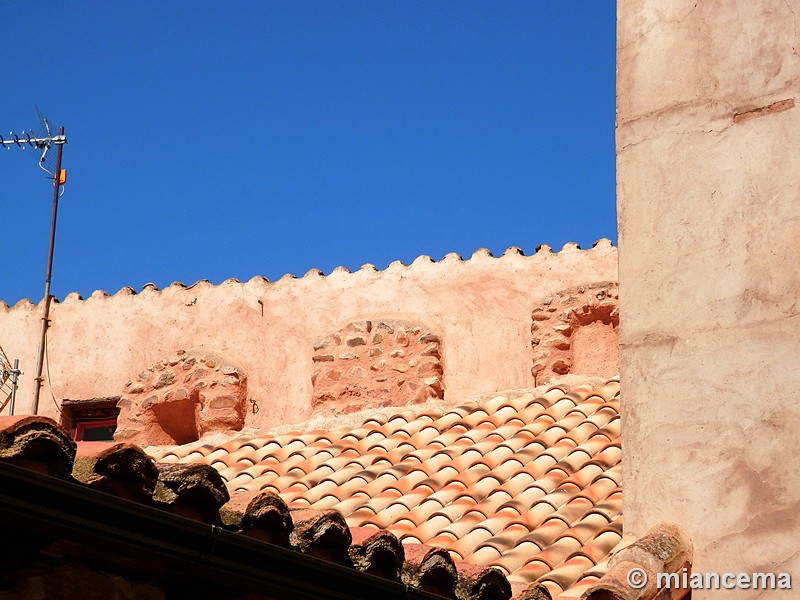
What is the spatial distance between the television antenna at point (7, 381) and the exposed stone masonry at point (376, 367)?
11.1 ft

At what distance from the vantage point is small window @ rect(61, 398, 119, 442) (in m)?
12.0

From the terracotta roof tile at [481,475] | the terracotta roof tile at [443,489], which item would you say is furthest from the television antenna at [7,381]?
the terracotta roof tile at [481,475]

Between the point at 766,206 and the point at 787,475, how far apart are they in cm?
120

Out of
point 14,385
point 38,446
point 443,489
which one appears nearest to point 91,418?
point 14,385

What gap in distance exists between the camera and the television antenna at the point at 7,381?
12.0m

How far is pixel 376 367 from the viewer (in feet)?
33.9

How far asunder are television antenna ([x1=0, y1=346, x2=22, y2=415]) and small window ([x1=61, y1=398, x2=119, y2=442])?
1.73 feet

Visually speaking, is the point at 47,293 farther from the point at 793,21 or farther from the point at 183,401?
the point at 793,21

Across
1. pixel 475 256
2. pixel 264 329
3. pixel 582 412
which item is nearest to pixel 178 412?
pixel 264 329

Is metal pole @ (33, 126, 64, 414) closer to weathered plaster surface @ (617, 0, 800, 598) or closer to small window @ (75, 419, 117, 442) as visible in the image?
small window @ (75, 419, 117, 442)

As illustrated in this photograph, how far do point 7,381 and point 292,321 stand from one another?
3.28 metres

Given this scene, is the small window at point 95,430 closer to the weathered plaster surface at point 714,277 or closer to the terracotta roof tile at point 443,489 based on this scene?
the terracotta roof tile at point 443,489

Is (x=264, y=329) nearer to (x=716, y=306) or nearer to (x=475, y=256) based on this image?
(x=475, y=256)

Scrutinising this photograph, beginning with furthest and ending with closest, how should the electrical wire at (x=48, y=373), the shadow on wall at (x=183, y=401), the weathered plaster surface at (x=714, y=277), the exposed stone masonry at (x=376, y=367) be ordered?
1. the electrical wire at (x=48, y=373)
2. the shadow on wall at (x=183, y=401)
3. the exposed stone masonry at (x=376, y=367)
4. the weathered plaster surface at (x=714, y=277)
